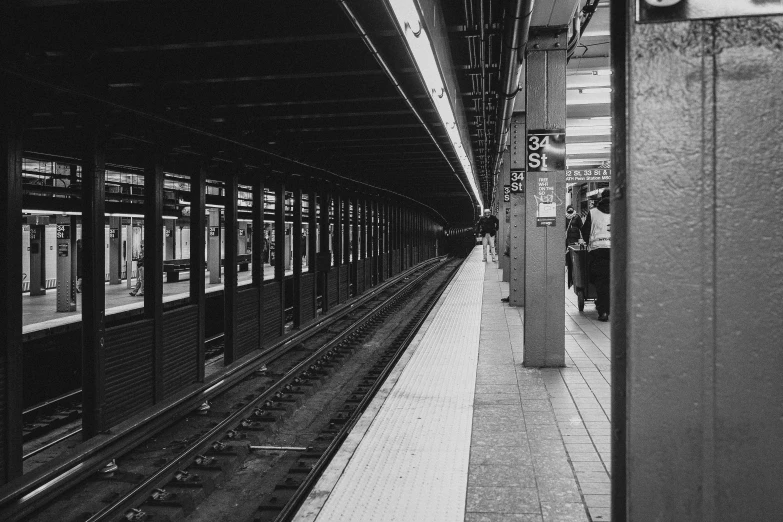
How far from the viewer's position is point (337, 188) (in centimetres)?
1495

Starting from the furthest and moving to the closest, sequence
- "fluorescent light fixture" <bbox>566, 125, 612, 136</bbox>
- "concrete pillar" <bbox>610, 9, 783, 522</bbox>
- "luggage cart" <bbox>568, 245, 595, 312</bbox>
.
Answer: "fluorescent light fixture" <bbox>566, 125, 612, 136</bbox>
"luggage cart" <bbox>568, 245, 595, 312</bbox>
"concrete pillar" <bbox>610, 9, 783, 522</bbox>

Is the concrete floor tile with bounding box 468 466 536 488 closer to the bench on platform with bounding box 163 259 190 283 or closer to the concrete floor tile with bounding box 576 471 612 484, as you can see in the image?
the concrete floor tile with bounding box 576 471 612 484

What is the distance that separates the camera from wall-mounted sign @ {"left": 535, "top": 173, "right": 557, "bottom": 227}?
257 inches

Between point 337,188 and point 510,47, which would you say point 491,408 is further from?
point 337,188

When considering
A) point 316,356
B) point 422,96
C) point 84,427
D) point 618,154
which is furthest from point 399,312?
point 618,154

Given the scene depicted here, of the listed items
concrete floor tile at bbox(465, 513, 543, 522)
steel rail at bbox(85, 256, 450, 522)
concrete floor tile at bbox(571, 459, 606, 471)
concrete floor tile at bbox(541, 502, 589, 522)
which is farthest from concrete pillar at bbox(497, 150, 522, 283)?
concrete floor tile at bbox(465, 513, 543, 522)

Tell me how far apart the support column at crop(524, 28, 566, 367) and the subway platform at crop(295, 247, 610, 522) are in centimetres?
36

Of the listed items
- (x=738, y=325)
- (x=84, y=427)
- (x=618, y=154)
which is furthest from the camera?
(x=84, y=427)

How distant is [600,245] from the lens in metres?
9.39

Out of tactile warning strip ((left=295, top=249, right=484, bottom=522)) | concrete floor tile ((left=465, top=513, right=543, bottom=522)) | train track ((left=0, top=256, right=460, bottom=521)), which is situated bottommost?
train track ((left=0, top=256, right=460, bottom=521))

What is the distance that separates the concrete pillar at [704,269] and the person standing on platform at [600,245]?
26.3 ft

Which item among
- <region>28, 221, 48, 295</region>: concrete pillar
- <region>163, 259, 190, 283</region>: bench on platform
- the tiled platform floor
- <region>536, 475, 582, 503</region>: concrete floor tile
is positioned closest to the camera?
<region>536, 475, 582, 503</region>: concrete floor tile

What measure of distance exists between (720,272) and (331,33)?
418 cm

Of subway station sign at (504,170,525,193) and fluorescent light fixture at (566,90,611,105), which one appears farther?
fluorescent light fixture at (566,90,611,105)
